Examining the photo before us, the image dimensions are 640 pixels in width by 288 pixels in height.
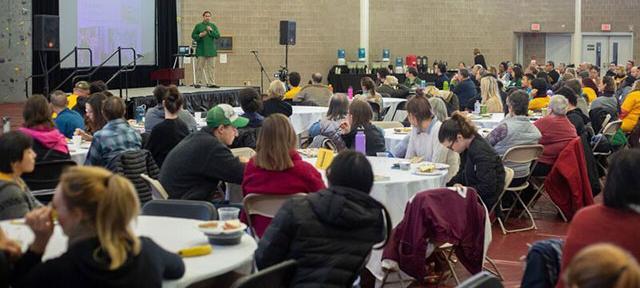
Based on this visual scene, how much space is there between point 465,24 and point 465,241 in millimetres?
20649

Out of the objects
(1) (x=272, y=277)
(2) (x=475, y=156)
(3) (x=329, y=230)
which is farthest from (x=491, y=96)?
(1) (x=272, y=277)

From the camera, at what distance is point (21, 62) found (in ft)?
60.2

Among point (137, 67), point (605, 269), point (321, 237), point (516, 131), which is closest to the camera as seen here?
point (605, 269)

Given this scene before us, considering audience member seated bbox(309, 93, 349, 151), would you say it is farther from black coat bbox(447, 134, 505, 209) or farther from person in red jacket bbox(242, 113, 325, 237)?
person in red jacket bbox(242, 113, 325, 237)

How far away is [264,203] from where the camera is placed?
5.65 meters

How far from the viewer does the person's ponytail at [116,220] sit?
10.4ft

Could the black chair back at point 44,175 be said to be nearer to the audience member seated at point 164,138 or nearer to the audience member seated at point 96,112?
the audience member seated at point 164,138

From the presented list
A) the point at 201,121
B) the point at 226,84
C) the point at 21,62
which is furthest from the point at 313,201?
the point at 226,84

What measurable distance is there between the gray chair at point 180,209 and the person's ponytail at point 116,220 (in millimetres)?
1893

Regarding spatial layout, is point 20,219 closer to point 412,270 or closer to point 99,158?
point 412,270

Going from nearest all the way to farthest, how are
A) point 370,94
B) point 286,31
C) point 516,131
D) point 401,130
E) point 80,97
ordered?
point 516,131, point 401,130, point 80,97, point 370,94, point 286,31

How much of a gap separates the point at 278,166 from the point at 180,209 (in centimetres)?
68

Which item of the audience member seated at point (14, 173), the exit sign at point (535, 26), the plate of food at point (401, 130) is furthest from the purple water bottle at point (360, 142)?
the exit sign at point (535, 26)

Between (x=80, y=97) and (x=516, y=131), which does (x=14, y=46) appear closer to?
(x=80, y=97)
